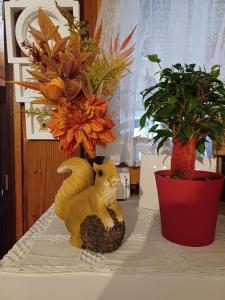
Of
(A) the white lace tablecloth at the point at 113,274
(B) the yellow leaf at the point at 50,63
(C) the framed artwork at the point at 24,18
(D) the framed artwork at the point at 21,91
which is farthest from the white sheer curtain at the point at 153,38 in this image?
(A) the white lace tablecloth at the point at 113,274

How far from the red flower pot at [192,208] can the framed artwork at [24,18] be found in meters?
0.74

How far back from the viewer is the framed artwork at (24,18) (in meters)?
1.02

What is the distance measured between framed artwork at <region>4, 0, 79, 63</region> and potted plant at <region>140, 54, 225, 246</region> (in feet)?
1.77

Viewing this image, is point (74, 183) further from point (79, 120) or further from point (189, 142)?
point (189, 142)

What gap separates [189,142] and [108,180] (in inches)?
10.1

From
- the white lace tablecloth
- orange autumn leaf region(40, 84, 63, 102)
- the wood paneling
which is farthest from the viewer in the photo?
the wood paneling

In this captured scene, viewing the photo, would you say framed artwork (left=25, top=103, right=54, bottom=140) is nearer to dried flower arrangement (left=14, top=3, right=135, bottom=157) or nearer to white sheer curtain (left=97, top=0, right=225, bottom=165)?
white sheer curtain (left=97, top=0, right=225, bottom=165)

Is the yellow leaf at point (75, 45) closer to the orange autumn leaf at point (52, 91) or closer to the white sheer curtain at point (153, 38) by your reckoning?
the orange autumn leaf at point (52, 91)

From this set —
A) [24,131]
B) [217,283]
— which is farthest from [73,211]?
[24,131]

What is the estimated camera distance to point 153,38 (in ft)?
3.44

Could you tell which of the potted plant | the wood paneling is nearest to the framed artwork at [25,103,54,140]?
the wood paneling

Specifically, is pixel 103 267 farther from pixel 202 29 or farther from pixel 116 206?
pixel 202 29

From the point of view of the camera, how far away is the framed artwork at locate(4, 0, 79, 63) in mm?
1022

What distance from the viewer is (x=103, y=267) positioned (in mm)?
536
